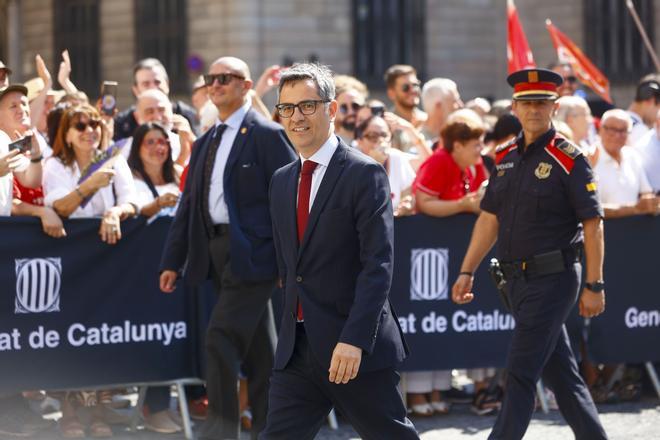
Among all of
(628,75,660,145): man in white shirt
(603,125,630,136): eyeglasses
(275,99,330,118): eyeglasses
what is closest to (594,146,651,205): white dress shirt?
(603,125,630,136): eyeglasses

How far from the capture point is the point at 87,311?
29.3 ft

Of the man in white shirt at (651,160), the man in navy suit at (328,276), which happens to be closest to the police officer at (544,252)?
the man in navy suit at (328,276)

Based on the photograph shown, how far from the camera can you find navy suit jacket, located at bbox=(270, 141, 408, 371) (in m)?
5.83

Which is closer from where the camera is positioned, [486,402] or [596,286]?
[596,286]

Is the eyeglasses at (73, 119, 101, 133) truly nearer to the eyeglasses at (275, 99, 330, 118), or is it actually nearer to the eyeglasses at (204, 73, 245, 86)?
the eyeglasses at (204, 73, 245, 86)

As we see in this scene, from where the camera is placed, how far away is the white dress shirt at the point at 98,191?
9.12 meters

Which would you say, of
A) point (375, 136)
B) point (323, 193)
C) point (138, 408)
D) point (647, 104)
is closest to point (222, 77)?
point (375, 136)

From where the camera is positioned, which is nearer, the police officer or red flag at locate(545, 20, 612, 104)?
the police officer

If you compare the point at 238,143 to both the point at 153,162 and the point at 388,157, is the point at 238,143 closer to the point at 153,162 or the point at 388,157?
the point at 153,162

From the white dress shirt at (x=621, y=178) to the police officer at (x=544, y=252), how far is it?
2.78 meters

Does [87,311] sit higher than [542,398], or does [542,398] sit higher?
[87,311]

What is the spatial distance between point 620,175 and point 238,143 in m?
3.39

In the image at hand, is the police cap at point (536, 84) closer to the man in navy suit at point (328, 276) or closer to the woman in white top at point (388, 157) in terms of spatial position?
the man in navy suit at point (328, 276)

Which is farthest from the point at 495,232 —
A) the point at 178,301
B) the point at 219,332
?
the point at 178,301
